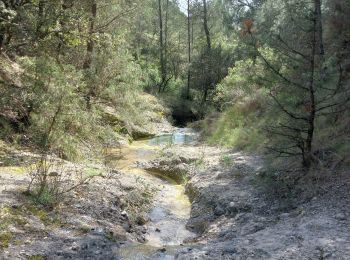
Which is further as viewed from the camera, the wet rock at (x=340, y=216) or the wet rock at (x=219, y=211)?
the wet rock at (x=219, y=211)

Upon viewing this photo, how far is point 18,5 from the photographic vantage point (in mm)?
11414

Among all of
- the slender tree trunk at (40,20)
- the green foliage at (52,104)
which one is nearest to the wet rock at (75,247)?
the green foliage at (52,104)

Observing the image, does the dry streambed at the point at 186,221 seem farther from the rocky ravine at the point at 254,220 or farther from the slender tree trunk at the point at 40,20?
the slender tree trunk at the point at 40,20

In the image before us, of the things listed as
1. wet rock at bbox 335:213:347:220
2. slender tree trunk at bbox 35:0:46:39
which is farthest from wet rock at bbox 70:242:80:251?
slender tree trunk at bbox 35:0:46:39

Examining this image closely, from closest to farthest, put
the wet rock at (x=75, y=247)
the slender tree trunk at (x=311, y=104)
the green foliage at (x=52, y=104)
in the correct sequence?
the wet rock at (x=75, y=247) → the slender tree trunk at (x=311, y=104) → the green foliage at (x=52, y=104)

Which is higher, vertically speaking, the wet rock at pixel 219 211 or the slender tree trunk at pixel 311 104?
the slender tree trunk at pixel 311 104

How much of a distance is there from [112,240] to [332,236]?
3271mm

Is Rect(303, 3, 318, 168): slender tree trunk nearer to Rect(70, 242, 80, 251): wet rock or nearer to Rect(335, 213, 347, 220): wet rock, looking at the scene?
Rect(335, 213, 347, 220): wet rock

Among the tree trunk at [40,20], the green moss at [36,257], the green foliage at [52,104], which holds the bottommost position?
the green moss at [36,257]

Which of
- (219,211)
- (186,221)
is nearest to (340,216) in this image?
(219,211)

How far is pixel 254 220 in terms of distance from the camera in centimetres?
757

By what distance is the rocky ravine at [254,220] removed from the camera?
18.8ft

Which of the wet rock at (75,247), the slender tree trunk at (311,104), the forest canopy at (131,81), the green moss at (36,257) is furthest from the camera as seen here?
the forest canopy at (131,81)

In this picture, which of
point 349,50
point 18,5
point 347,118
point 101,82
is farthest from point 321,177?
point 101,82
